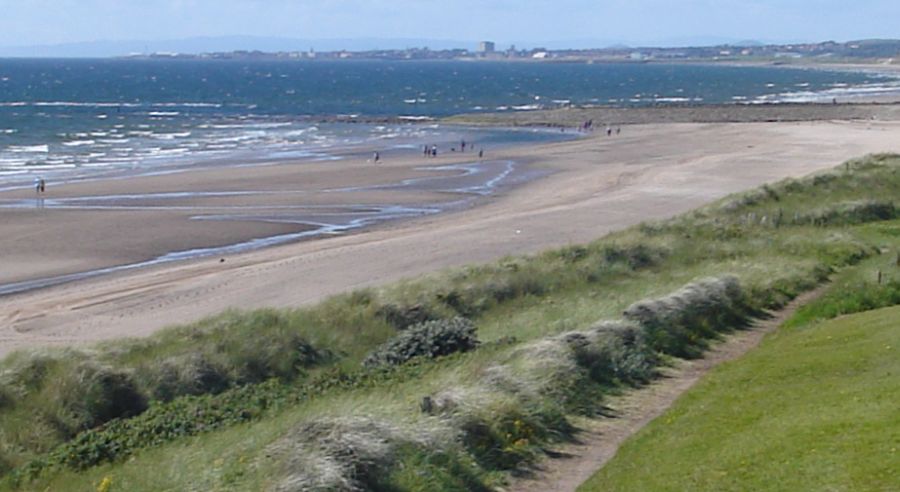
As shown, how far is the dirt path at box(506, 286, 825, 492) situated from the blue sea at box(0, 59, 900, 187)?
1807 inches

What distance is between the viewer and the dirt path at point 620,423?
481 inches

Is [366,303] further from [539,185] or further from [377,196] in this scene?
[539,185]

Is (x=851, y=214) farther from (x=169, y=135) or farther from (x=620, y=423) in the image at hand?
(x=169, y=135)

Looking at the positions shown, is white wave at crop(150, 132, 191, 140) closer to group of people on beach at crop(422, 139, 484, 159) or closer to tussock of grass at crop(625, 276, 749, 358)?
group of people on beach at crop(422, 139, 484, 159)

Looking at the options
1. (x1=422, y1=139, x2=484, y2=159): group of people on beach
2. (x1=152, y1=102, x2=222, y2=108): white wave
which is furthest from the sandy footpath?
(x1=152, y1=102, x2=222, y2=108): white wave

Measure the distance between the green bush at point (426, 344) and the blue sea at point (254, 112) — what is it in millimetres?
42896

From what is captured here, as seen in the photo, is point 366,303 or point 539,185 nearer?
point 366,303

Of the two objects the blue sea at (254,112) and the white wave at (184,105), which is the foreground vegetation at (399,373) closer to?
the blue sea at (254,112)

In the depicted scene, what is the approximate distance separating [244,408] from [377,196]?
36487 mm

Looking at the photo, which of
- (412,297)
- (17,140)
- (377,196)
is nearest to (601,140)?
(377,196)

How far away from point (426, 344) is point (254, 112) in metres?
105

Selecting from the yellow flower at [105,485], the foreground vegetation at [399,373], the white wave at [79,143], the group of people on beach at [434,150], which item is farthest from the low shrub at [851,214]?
the white wave at [79,143]

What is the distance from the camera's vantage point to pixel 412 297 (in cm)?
2261

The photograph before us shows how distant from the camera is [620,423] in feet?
46.4
